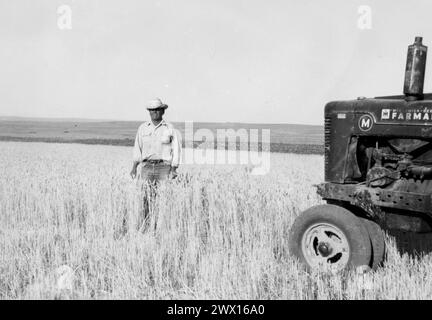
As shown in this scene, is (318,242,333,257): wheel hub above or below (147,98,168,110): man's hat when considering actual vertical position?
below

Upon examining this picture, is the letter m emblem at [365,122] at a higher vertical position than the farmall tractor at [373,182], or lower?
higher

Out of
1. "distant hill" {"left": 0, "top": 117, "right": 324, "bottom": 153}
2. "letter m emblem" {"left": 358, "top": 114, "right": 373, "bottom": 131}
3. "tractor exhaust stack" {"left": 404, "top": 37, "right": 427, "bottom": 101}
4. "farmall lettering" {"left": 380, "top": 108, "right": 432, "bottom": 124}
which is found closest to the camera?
"farmall lettering" {"left": 380, "top": 108, "right": 432, "bottom": 124}

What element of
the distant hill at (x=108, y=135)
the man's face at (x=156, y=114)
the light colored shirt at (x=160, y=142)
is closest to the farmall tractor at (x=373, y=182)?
the light colored shirt at (x=160, y=142)

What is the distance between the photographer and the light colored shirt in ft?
22.3

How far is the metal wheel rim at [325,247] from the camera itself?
434cm

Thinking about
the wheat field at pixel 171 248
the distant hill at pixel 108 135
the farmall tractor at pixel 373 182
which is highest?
the distant hill at pixel 108 135

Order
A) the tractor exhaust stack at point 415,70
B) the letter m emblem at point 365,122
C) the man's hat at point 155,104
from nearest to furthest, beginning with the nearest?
the tractor exhaust stack at point 415,70 → the letter m emblem at point 365,122 → the man's hat at point 155,104

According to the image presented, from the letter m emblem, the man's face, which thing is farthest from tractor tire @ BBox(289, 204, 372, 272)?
the man's face

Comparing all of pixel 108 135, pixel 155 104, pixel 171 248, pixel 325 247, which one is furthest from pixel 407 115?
pixel 108 135

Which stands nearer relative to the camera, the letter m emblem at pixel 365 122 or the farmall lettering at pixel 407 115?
the farmall lettering at pixel 407 115

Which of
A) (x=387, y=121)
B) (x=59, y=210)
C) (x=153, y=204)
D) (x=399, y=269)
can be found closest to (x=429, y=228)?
(x=399, y=269)

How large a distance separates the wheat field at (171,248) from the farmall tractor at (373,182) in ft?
0.78

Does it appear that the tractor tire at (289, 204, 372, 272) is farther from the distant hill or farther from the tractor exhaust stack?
the distant hill

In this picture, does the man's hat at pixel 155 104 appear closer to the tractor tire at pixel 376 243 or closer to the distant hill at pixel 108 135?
the tractor tire at pixel 376 243
